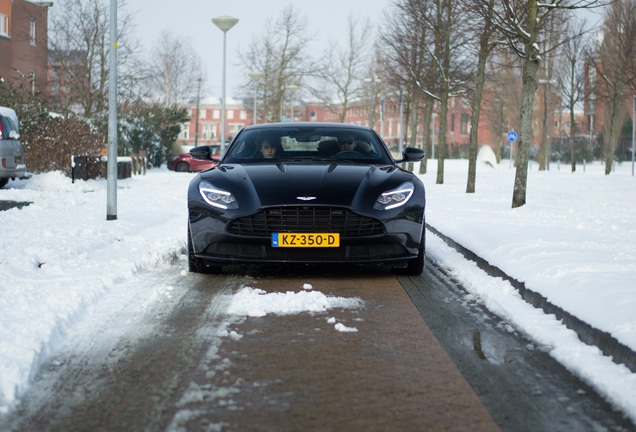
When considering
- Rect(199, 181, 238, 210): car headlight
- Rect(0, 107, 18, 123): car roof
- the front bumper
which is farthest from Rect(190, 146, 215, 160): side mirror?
Rect(0, 107, 18, 123): car roof

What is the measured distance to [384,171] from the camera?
8.52 m

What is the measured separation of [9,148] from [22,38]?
29.8 metres

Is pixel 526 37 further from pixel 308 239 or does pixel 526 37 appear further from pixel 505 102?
pixel 505 102

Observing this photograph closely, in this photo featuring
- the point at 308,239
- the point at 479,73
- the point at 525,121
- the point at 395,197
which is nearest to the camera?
the point at 308,239

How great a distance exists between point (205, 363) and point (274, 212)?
2959 mm

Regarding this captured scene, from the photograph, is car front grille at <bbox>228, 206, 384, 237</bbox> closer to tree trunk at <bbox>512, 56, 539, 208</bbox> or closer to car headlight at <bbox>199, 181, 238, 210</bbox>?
car headlight at <bbox>199, 181, 238, 210</bbox>

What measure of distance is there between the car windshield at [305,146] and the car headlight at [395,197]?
3.29 feet

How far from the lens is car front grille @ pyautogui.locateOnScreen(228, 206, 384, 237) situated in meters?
7.62

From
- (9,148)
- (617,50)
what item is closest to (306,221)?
(9,148)

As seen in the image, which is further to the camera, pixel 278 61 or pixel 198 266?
pixel 278 61

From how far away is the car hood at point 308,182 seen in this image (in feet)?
25.2

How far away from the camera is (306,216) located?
762cm

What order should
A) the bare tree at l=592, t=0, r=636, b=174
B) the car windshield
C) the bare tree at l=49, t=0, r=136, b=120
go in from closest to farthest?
the car windshield, the bare tree at l=592, t=0, r=636, b=174, the bare tree at l=49, t=0, r=136, b=120

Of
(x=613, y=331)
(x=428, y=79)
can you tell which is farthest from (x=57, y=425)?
(x=428, y=79)
